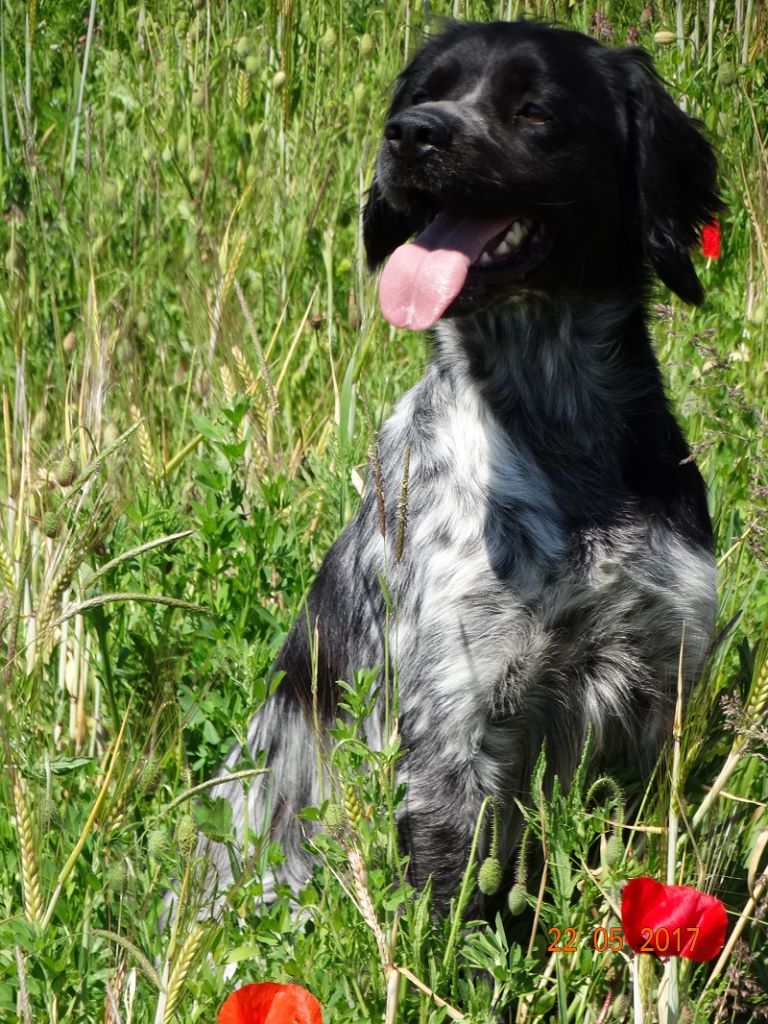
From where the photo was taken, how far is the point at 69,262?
4.24m

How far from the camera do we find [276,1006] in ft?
4.90

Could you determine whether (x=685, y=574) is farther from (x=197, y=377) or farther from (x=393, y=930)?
(x=197, y=377)

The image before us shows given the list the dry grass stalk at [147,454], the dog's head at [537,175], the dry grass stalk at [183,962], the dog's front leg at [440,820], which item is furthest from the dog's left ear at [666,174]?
the dry grass stalk at [183,962]

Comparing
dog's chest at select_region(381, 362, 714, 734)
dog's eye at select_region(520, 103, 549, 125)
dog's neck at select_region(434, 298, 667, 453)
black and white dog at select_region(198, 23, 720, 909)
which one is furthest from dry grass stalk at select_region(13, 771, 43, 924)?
dog's eye at select_region(520, 103, 549, 125)

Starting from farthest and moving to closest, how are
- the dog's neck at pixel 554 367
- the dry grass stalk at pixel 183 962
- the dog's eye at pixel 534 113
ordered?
the dog's neck at pixel 554 367 → the dog's eye at pixel 534 113 → the dry grass stalk at pixel 183 962

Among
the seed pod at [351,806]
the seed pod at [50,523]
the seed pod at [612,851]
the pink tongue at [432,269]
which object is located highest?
the pink tongue at [432,269]

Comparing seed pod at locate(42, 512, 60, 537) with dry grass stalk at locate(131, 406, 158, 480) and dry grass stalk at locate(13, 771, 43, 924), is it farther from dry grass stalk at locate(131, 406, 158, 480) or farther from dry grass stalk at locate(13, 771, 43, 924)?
dry grass stalk at locate(131, 406, 158, 480)

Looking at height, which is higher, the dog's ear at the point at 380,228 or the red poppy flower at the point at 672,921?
the dog's ear at the point at 380,228

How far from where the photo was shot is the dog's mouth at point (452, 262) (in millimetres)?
2520

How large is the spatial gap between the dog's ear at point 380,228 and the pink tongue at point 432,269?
0.34 m

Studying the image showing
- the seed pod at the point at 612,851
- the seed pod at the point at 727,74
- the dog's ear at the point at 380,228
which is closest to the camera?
the seed pod at the point at 612,851

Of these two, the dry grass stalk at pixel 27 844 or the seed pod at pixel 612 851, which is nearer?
the dry grass stalk at pixel 27 844

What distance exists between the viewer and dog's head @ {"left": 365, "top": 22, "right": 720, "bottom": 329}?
8.38 ft

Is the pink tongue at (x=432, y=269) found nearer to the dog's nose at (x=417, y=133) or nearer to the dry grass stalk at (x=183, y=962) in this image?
the dog's nose at (x=417, y=133)
